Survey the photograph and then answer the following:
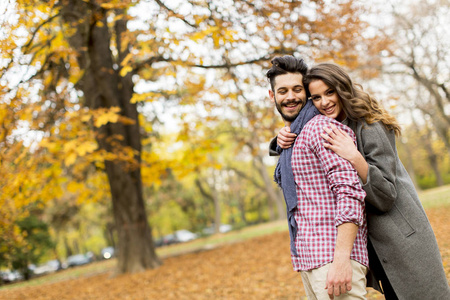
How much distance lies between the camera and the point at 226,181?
142ft

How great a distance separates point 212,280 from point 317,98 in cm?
621

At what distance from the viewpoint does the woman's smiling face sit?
2453 millimetres

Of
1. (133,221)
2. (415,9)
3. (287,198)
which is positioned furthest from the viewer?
(415,9)

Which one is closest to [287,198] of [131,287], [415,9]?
[131,287]

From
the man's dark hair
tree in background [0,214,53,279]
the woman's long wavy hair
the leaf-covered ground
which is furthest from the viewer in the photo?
tree in background [0,214,53,279]

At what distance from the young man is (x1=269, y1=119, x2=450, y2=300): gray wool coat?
107 mm

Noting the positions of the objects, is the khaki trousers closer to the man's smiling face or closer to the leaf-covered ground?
the man's smiling face

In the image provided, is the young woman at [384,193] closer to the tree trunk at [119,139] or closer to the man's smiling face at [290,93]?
the man's smiling face at [290,93]

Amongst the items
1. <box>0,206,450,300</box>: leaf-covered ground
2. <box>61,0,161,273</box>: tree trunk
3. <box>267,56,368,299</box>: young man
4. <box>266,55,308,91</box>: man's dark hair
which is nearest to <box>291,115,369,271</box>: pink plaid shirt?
<box>267,56,368,299</box>: young man

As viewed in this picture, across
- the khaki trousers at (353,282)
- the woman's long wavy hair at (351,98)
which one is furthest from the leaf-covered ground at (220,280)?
the woman's long wavy hair at (351,98)

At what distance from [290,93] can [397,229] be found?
43.1 inches

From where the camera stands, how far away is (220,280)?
25.3 ft

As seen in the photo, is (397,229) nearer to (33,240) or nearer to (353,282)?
(353,282)

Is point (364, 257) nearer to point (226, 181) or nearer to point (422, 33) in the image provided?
point (422, 33)
